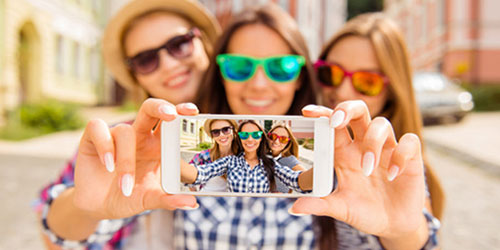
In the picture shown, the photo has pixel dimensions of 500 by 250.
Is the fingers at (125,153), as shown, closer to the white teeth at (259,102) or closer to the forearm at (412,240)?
the white teeth at (259,102)

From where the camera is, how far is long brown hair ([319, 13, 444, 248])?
208cm

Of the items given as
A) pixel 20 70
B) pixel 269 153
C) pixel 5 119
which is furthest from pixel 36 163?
pixel 20 70

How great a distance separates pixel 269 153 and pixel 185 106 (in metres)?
0.30

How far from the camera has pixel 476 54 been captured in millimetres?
21094

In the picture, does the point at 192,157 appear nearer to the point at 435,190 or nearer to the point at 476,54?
the point at 435,190

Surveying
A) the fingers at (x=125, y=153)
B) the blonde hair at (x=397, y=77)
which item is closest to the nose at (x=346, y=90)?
the blonde hair at (x=397, y=77)

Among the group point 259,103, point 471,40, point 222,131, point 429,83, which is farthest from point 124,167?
point 471,40

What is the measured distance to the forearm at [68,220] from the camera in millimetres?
1597

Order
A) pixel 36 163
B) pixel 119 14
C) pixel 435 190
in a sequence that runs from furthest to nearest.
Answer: pixel 36 163 < pixel 119 14 < pixel 435 190

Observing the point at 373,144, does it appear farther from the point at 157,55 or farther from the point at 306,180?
the point at 157,55

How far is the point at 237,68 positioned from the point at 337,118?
78 centimetres

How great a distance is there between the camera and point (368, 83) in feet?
7.18

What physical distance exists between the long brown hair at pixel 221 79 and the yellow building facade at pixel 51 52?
12.0 m

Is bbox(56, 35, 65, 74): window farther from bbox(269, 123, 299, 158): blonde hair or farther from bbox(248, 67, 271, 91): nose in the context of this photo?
bbox(269, 123, 299, 158): blonde hair
